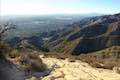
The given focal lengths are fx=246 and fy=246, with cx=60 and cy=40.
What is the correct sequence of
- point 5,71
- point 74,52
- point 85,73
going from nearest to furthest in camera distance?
point 5,71 < point 85,73 < point 74,52

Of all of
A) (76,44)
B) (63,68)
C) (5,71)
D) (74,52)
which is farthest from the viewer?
(76,44)

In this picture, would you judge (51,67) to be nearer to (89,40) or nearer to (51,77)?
(51,77)

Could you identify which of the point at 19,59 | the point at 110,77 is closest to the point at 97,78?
the point at 110,77

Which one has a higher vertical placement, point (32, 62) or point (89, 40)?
point (32, 62)

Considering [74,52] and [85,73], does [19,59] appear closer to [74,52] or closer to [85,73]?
[85,73]

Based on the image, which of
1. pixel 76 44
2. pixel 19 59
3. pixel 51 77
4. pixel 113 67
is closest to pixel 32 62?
pixel 19 59

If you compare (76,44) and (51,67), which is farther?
(76,44)
